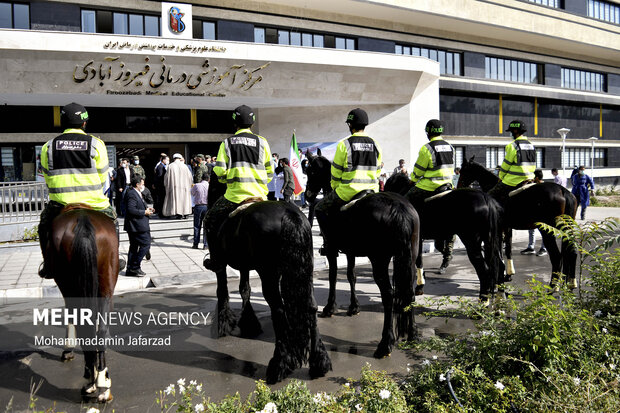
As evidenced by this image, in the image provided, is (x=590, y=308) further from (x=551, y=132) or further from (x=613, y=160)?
(x=613, y=160)

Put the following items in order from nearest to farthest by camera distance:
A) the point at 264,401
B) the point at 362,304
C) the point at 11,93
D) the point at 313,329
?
the point at 264,401
the point at 313,329
the point at 362,304
the point at 11,93

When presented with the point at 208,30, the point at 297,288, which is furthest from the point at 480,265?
the point at 208,30

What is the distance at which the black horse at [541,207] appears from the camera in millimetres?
7801

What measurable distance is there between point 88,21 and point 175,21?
14.5 feet

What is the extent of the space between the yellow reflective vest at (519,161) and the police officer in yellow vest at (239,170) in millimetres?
4722

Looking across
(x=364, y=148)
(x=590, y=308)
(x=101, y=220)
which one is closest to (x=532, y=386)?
(x=590, y=308)

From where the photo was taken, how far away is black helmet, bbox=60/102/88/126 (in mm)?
4934

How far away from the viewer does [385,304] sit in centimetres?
537

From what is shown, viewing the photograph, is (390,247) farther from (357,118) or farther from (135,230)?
(135,230)

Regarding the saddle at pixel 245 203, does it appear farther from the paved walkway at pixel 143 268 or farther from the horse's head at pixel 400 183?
the paved walkway at pixel 143 268

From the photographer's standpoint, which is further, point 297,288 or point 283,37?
point 283,37

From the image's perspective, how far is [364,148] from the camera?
19.6 ft

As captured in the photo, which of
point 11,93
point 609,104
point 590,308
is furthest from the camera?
point 609,104

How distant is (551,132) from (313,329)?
115ft
